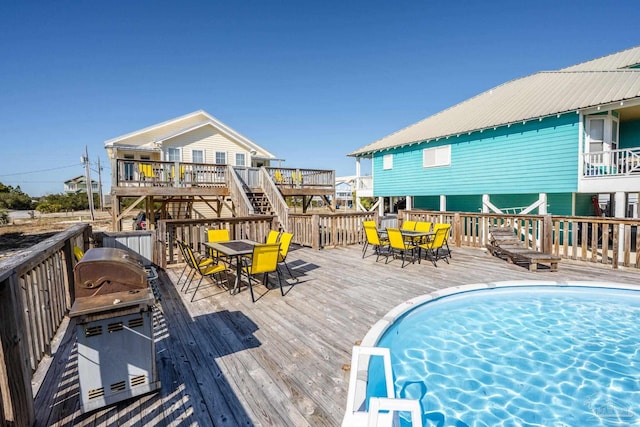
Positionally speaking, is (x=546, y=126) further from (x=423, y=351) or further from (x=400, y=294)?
(x=423, y=351)

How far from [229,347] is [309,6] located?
16408mm

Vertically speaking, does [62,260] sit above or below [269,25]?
below

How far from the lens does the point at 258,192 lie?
13930mm

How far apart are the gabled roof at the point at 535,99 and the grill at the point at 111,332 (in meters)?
13.0

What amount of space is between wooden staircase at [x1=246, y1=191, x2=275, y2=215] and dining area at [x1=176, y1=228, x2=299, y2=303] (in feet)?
17.3

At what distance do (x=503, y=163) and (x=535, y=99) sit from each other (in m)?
3.09

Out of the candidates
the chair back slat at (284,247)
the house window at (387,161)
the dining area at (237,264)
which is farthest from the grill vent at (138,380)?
the house window at (387,161)

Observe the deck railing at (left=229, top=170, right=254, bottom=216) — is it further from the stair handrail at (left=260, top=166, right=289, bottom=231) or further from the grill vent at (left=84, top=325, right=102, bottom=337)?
the grill vent at (left=84, top=325, right=102, bottom=337)

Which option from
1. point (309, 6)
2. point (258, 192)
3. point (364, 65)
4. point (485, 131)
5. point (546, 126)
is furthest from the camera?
point (364, 65)

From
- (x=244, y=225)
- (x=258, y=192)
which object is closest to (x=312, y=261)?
(x=244, y=225)

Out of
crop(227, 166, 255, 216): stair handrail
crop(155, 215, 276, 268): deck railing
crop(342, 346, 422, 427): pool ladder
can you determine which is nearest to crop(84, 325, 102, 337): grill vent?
crop(342, 346, 422, 427): pool ladder

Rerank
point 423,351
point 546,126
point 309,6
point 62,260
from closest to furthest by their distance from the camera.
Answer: point 423,351 < point 62,260 < point 546,126 < point 309,6

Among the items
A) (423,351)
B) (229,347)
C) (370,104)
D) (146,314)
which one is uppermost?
(370,104)

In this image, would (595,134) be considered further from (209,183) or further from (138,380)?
(209,183)
